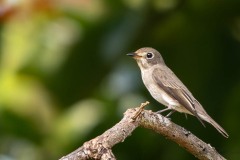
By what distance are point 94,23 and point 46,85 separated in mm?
692

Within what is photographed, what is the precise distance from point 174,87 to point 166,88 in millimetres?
74

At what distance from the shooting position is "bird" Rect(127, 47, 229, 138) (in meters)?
4.88

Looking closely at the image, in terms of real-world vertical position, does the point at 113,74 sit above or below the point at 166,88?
above

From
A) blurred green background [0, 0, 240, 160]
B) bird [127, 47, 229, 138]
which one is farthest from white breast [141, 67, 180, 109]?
blurred green background [0, 0, 240, 160]

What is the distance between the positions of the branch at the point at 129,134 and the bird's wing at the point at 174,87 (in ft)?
4.32

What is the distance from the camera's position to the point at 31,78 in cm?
658

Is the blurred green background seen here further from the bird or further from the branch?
the branch

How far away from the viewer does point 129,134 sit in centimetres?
296

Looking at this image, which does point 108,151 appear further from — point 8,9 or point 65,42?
point 65,42

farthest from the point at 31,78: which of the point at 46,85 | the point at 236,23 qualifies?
the point at 236,23

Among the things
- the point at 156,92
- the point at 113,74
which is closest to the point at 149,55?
the point at 156,92

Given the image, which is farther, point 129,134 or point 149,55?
point 149,55

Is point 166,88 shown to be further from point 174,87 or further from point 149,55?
point 149,55

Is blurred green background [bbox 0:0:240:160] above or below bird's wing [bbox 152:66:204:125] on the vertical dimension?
above
